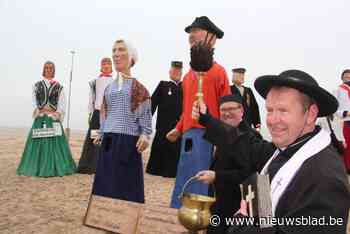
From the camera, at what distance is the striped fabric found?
12.5ft

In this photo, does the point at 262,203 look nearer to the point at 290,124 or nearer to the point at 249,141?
the point at 290,124

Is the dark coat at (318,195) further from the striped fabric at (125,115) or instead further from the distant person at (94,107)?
the distant person at (94,107)

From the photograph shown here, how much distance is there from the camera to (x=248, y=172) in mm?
2652

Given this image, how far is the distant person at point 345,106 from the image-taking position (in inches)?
320

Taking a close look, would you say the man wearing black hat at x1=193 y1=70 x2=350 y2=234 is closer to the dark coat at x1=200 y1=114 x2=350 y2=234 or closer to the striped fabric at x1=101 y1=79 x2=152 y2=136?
the dark coat at x1=200 y1=114 x2=350 y2=234

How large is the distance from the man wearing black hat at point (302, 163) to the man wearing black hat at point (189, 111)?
4.77 feet

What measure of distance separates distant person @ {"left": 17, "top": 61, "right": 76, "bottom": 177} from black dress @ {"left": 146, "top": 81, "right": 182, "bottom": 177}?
2.00 metres

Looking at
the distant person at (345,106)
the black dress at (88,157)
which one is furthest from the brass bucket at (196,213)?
the distant person at (345,106)

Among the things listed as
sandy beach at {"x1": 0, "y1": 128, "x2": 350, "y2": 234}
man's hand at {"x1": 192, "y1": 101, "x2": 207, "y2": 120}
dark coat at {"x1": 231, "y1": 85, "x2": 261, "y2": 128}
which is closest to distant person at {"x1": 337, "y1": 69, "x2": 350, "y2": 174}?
dark coat at {"x1": 231, "y1": 85, "x2": 261, "y2": 128}

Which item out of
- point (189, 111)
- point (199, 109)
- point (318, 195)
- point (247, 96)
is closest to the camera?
point (318, 195)

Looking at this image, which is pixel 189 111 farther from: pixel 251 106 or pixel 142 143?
pixel 251 106

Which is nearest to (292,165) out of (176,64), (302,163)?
(302,163)

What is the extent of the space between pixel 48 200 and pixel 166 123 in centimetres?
354

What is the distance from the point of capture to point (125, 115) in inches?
150
